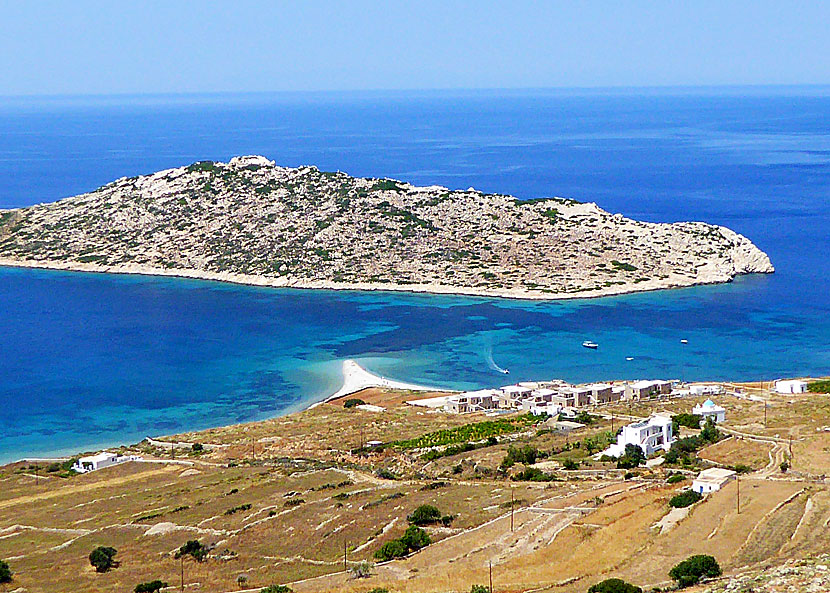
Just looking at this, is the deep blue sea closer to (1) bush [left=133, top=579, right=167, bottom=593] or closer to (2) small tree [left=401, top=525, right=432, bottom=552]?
Result: (1) bush [left=133, top=579, right=167, bottom=593]

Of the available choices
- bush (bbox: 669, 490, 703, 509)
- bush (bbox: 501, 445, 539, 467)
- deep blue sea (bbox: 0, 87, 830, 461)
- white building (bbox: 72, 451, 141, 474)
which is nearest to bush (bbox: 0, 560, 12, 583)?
white building (bbox: 72, 451, 141, 474)

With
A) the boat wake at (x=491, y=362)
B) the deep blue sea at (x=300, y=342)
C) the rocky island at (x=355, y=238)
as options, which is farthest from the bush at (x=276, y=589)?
the rocky island at (x=355, y=238)

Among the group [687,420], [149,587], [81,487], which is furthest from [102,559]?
[687,420]

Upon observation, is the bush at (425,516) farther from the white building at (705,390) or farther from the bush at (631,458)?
the white building at (705,390)

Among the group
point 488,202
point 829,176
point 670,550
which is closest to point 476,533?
point 670,550

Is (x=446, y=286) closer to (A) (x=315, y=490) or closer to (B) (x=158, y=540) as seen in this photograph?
(A) (x=315, y=490)

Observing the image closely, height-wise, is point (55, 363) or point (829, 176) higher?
point (829, 176)
